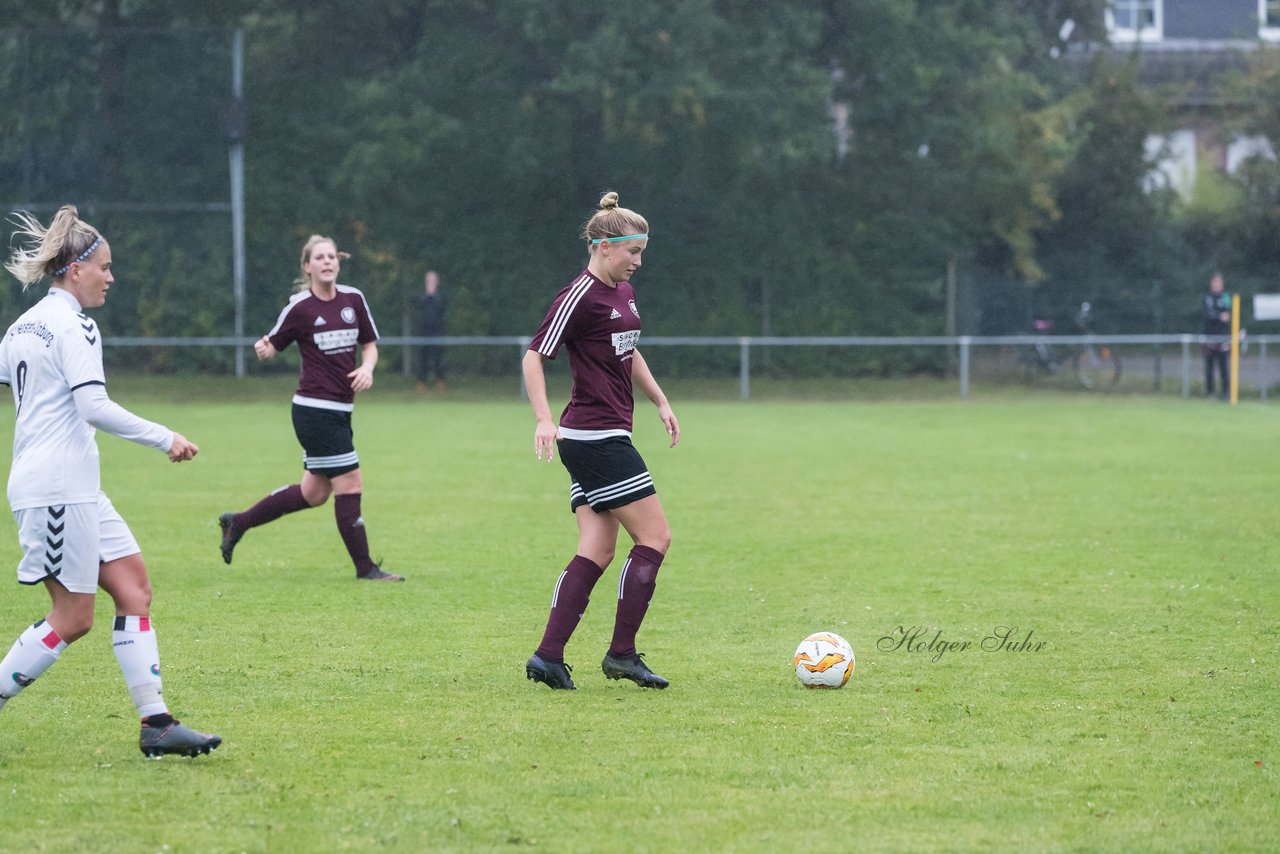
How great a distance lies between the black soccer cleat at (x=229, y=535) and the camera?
31.6ft

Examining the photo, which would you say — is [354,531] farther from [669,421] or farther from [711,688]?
[711,688]

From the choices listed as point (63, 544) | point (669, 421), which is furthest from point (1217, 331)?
point (63, 544)

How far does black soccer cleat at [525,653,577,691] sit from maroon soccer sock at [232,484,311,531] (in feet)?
11.6

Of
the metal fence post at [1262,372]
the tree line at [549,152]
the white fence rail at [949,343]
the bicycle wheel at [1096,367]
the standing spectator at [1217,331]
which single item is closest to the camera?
the standing spectator at [1217,331]

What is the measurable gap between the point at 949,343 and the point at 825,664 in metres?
23.3

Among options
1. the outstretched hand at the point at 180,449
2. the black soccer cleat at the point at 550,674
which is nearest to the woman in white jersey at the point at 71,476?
the outstretched hand at the point at 180,449

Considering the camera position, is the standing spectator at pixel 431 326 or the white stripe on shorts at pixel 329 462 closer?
the white stripe on shorts at pixel 329 462

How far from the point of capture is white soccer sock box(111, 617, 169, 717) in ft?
17.1

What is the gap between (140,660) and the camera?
17.2 feet

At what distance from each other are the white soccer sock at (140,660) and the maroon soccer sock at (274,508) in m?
4.24

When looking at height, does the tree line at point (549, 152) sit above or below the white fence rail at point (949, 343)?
above

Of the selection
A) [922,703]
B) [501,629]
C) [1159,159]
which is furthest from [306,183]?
[922,703]

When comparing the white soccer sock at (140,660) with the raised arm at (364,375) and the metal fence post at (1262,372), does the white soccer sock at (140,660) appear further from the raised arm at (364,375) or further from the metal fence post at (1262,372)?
the metal fence post at (1262,372)
